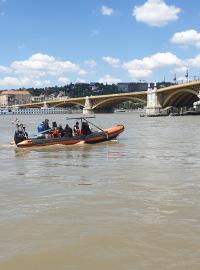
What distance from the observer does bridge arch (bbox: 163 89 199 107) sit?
Result: 92.9m

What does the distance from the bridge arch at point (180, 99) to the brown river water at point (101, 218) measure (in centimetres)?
7351

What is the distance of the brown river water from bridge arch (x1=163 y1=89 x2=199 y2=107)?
73515 millimetres

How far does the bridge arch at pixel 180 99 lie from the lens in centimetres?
9288

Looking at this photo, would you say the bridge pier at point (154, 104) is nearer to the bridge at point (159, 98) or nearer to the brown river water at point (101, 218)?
the bridge at point (159, 98)

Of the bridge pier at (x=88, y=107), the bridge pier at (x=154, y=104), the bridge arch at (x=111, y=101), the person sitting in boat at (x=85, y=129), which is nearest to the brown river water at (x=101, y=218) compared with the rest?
the person sitting in boat at (x=85, y=129)

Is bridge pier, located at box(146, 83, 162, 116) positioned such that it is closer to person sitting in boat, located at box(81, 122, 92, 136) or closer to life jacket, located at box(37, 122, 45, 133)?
person sitting in boat, located at box(81, 122, 92, 136)

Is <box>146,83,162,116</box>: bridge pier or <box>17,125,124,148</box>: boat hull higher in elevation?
<box>146,83,162,116</box>: bridge pier

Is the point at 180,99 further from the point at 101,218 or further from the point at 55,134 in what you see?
the point at 101,218

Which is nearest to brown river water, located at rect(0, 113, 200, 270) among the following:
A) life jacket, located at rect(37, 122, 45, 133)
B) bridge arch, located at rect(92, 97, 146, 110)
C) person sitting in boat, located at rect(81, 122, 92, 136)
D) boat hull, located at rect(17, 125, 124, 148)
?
boat hull, located at rect(17, 125, 124, 148)

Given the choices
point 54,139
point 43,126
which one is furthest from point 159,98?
point 54,139

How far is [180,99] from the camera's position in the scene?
103562mm

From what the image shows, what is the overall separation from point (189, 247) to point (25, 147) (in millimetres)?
18782

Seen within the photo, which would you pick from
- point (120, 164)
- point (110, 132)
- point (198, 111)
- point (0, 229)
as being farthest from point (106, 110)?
point (0, 229)

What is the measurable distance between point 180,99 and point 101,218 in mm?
96613
